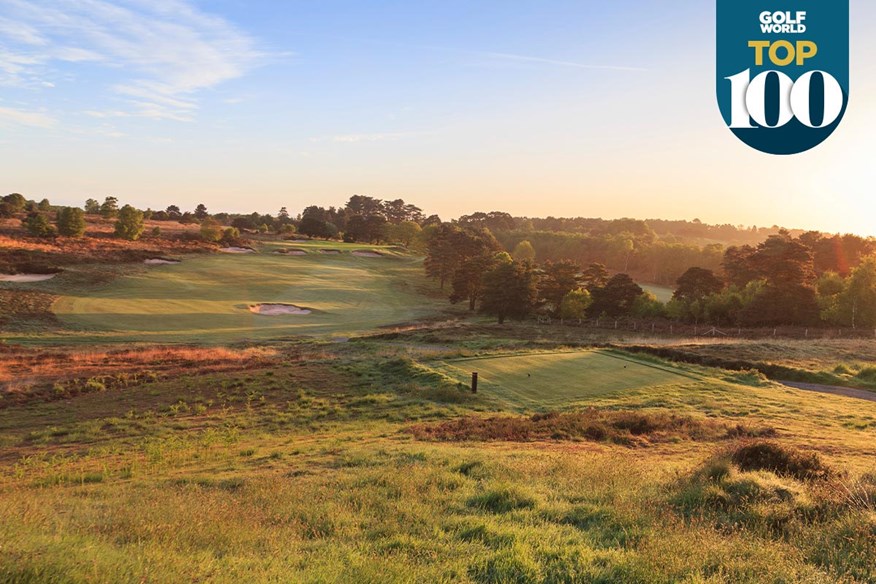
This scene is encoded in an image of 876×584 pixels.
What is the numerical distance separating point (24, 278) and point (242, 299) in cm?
2400

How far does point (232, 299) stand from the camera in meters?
68.1

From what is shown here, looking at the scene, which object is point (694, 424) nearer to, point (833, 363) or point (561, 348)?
point (561, 348)

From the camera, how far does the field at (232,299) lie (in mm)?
50719

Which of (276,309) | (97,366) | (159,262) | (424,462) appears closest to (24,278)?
(159,262)

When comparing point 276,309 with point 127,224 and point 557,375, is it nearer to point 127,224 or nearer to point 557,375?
point 127,224

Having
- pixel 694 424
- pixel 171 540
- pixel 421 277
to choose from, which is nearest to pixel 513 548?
pixel 171 540

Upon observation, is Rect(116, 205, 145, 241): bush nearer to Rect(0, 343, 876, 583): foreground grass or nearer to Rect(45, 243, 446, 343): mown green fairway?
Rect(45, 243, 446, 343): mown green fairway

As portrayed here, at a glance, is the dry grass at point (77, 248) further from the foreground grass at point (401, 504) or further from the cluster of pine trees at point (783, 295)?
the cluster of pine trees at point (783, 295)

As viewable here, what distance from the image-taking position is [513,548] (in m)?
7.61

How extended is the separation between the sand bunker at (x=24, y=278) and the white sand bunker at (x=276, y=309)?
2353 centimetres

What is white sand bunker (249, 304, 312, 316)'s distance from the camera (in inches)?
2581

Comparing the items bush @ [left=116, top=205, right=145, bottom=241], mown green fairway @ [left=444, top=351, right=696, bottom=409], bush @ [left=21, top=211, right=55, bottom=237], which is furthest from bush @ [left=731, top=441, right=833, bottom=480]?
bush @ [left=116, top=205, right=145, bottom=241]

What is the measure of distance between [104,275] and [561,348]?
59952mm

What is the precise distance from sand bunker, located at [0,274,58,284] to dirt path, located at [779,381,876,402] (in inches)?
2948
